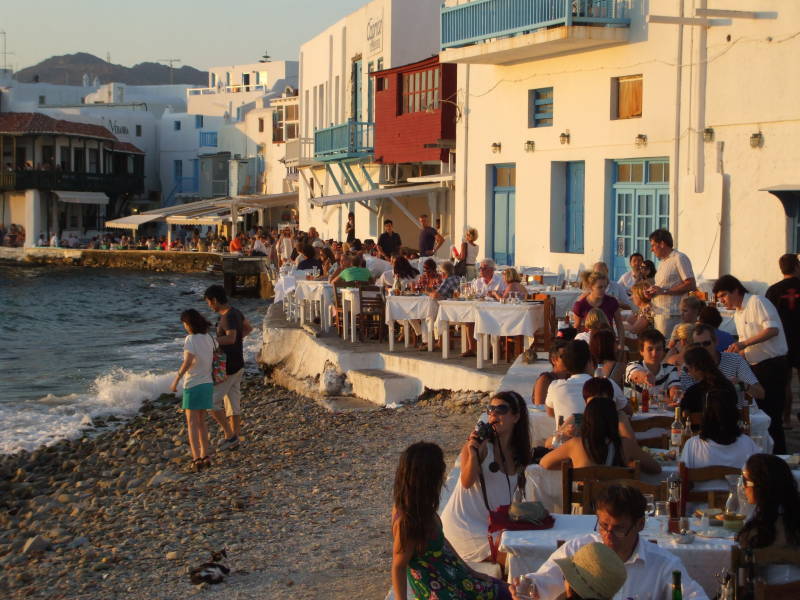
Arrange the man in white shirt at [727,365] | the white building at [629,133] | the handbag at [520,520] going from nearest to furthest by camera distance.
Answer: the handbag at [520,520]
the man in white shirt at [727,365]
the white building at [629,133]

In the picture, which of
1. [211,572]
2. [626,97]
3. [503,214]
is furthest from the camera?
[503,214]

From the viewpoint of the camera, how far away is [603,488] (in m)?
5.91

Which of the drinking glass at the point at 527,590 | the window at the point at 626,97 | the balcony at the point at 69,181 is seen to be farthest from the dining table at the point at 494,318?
the balcony at the point at 69,181

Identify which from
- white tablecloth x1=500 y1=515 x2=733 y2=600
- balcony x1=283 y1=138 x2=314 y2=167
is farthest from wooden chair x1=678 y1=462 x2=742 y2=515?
balcony x1=283 y1=138 x2=314 y2=167

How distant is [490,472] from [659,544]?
4.09 ft

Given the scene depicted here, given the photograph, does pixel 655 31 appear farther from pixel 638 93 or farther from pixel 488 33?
pixel 488 33

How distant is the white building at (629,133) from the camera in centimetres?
1562

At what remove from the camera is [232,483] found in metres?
11.3

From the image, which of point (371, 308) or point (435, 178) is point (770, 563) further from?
point (435, 178)

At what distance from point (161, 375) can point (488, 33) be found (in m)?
8.72

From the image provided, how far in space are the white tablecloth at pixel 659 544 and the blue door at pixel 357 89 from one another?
1219 inches

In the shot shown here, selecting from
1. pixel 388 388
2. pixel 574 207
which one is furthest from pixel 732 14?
pixel 388 388

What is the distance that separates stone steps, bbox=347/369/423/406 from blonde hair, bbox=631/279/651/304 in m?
2.85

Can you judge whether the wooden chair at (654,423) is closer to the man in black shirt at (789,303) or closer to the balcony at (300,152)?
the man in black shirt at (789,303)
